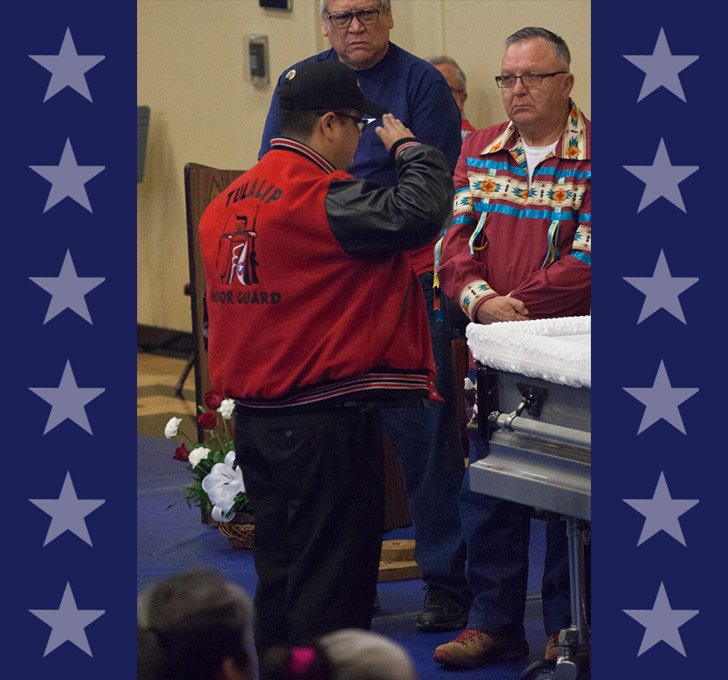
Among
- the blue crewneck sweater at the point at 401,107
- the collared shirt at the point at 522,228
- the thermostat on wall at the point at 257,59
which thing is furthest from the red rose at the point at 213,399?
the thermostat on wall at the point at 257,59

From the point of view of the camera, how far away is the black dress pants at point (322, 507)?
2240mm

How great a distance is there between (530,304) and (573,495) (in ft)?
3.01

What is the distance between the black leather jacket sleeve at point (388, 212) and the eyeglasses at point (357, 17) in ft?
2.93

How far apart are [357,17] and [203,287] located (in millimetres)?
1327

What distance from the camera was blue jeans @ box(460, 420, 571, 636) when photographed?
2.84 metres

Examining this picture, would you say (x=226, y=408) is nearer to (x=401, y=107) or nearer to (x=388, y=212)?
(x=401, y=107)

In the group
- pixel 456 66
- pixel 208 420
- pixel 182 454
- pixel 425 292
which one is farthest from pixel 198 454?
pixel 456 66

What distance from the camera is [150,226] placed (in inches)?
324

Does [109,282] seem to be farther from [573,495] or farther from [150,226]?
[150,226]

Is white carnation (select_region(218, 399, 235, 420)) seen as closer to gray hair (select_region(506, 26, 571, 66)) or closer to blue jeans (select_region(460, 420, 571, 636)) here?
blue jeans (select_region(460, 420, 571, 636))

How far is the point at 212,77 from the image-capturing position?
7.50m

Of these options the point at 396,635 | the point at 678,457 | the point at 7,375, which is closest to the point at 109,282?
the point at 7,375

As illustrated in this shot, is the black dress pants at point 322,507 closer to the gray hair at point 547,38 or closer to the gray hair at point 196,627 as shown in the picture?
the gray hair at point 196,627

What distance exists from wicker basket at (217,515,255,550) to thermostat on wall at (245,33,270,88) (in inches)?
148
